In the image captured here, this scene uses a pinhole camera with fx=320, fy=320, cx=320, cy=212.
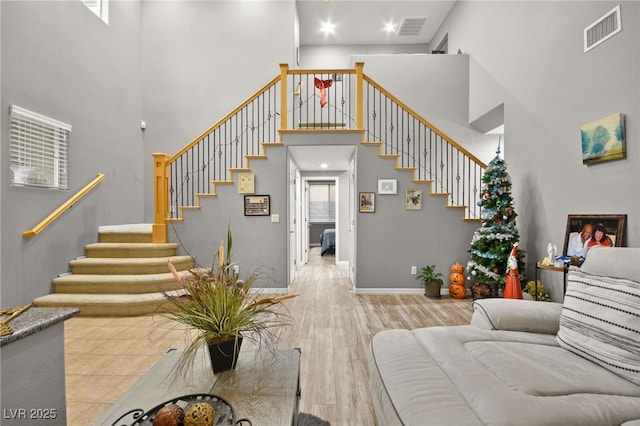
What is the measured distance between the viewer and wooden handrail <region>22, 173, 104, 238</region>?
407 centimetres

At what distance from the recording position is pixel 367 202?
516 cm

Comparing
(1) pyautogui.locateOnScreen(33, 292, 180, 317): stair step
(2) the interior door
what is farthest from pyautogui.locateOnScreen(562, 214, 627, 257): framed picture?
(1) pyautogui.locateOnScreen(33, 292, 180, 317): stair step

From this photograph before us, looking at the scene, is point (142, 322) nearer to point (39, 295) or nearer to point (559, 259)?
point (39, 295)

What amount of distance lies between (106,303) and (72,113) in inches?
119

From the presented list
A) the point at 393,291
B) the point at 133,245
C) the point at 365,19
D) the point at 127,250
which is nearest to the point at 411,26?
the point at 365,19

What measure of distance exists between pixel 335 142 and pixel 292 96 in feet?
8.01

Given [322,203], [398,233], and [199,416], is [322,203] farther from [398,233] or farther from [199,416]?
[199,416]

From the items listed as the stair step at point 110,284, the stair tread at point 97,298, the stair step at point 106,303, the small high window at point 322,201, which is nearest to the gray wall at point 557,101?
the stair tread at point 97,298

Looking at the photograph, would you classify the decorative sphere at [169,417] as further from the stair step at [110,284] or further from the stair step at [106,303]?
the stair step at [110,284]

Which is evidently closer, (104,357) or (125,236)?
(104,357)

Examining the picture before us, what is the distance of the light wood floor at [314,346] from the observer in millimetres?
2148

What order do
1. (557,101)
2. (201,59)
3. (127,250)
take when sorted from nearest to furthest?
(557,101)
(127,250)
(201,59)

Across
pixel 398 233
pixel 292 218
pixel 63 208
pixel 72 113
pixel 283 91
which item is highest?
pixel 283 91

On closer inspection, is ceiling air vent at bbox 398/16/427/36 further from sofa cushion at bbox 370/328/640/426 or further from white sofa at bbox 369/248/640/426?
sofa cushion at bbox 370/328/640/426
